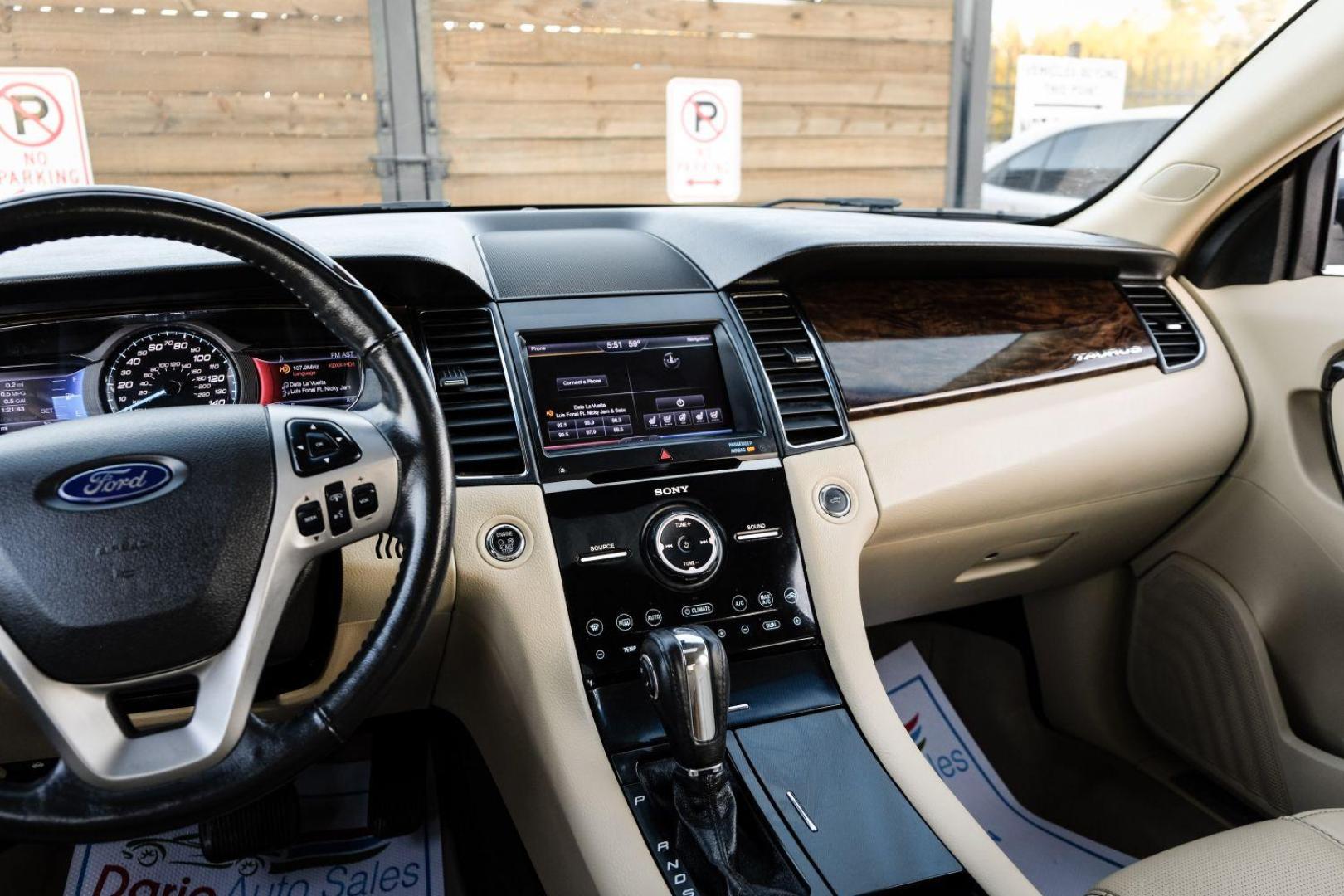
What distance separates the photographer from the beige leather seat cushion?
3.01 feet

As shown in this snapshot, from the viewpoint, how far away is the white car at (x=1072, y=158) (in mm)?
1818

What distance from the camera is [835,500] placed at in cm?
127

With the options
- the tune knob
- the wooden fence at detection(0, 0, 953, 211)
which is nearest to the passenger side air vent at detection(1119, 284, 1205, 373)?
the tune knob

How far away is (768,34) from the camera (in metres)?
3.31

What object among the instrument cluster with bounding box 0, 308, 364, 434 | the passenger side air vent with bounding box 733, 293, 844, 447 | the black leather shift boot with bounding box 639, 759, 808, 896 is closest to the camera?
the black leather shift boot with bounding box 639, 759, 808, 896

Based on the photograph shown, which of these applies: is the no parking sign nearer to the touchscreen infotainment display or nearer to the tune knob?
the touchscreen infotainment display

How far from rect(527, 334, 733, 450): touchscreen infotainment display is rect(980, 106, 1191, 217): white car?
896mm

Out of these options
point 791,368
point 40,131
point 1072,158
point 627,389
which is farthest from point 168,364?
point 1072,158

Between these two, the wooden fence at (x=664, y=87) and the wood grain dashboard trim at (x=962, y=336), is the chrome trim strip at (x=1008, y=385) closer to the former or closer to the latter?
the wood grain dashboard trim at (x=962, y=336)

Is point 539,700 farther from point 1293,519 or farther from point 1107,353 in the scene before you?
point 1293,519

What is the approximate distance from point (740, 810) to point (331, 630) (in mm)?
453

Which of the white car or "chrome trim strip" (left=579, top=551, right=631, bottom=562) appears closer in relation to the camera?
"chrome trim strip" (left=579, top=551, right=631, bottom=562)

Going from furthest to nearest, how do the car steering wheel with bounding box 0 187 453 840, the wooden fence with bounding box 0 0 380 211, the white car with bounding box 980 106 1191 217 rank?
1. the wooden fence with bounding box 0 0 380 211
2. the white car with bounding box 980 106 1191 217
3. the car steering wheel with bounding box 0 187 453 840

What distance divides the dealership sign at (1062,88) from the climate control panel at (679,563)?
141 cm
